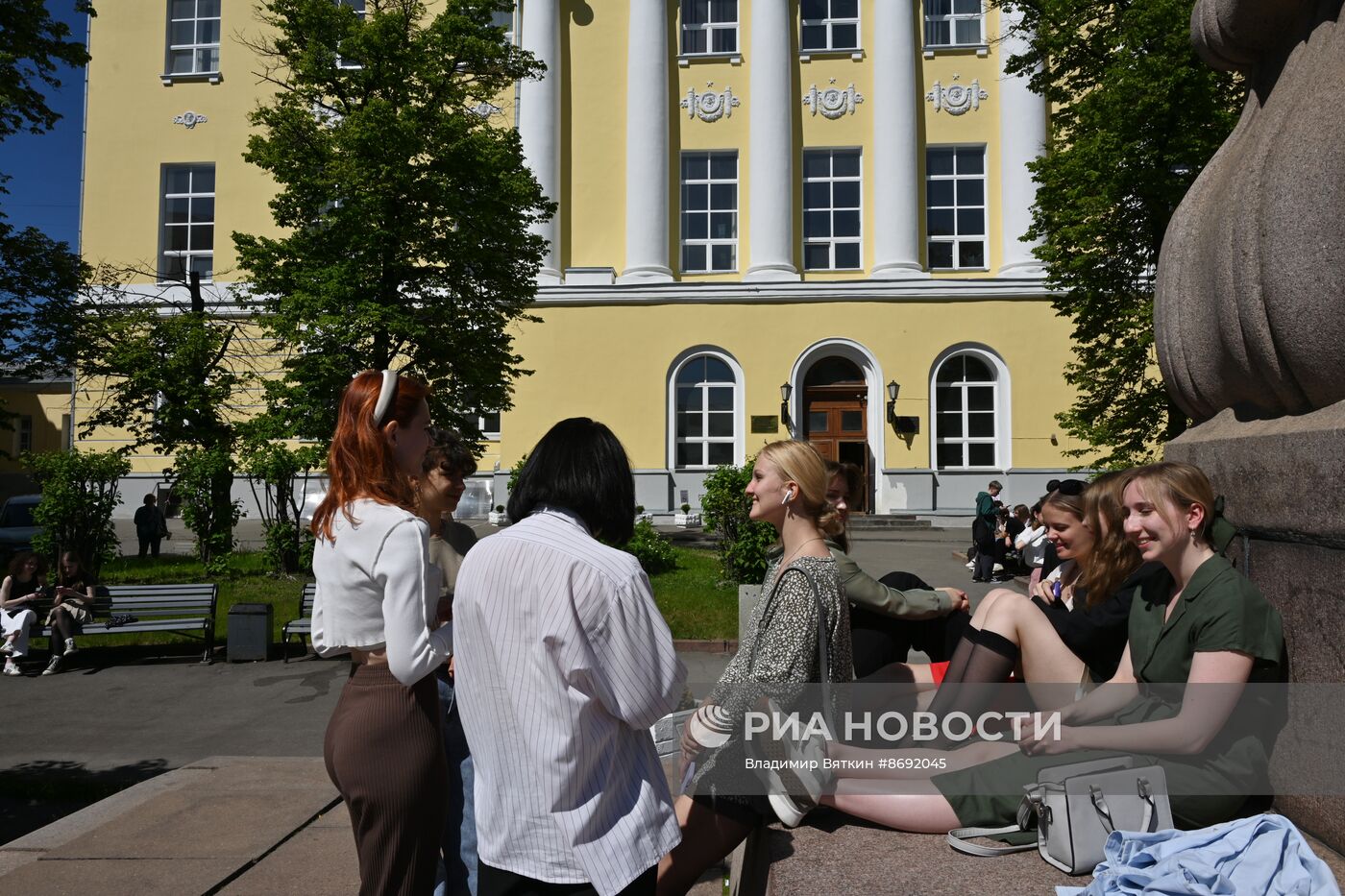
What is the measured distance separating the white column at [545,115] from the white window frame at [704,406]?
13.8 feet

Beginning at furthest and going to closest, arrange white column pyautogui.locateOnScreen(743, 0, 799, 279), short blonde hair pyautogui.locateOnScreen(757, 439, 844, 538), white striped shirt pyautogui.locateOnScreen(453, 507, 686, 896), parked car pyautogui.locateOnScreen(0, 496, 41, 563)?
white column pyautogui.locateOnScreen(743, 0, 799, 279)
parked car pyautogui.locateOnScreen(0, 496, 41, 563)
short blonde hair pyautogui.locateOnScreen(757, 439, 844, 538)
white striped shirt pyautogui.locateOnScreen(453, 507, 686, 896)

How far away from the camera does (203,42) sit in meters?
29.3

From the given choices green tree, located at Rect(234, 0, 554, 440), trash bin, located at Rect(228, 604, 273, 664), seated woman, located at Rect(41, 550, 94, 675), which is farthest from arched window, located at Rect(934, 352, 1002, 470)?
seated woman, located at Rect(41, 550, 94, 675)

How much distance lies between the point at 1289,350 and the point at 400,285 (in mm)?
14577

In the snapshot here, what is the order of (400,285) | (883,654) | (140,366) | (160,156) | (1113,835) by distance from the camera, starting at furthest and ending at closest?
(160,156) < (140,366) < (400,285) < (883,654) < (1113,835)

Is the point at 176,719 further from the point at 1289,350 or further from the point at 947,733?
the point at 1289,350

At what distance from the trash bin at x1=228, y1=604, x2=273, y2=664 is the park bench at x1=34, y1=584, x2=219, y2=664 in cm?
27

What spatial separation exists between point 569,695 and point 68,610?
1089cm

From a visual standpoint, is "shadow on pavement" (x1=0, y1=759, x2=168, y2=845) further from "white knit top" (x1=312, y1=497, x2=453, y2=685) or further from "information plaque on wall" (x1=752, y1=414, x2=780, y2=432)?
"information plaque on wall" (x1=752, y1=414, x2=780, y2=432)

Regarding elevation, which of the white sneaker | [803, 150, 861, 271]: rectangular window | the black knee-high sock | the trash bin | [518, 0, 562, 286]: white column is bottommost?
the trash bin

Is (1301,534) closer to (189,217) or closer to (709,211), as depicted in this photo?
(709,211)

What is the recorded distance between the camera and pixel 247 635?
35.9ft

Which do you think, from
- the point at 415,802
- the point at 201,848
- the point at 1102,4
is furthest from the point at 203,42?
the point at 415,802

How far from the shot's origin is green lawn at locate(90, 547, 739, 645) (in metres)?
11.8
